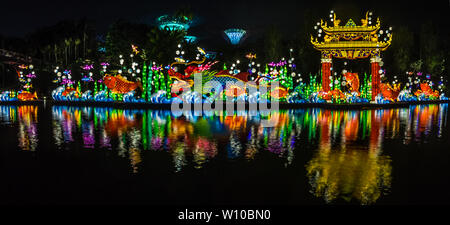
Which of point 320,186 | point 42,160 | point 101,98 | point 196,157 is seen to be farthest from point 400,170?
point 101,98

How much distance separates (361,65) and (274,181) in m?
31.3

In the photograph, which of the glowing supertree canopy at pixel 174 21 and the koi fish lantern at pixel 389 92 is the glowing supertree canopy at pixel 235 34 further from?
the koi fish lantern at pixel 389 92

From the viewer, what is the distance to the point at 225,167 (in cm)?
629

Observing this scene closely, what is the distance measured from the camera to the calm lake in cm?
482

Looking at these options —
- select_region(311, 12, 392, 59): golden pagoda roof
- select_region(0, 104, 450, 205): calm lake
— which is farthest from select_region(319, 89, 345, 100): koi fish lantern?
select_region(0, 104, 450, 205): calm lake

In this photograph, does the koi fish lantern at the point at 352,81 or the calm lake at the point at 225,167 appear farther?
the koi fish lantern at the point at 352,81

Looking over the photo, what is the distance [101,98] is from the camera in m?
26.8

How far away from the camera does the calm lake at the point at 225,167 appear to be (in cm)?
482

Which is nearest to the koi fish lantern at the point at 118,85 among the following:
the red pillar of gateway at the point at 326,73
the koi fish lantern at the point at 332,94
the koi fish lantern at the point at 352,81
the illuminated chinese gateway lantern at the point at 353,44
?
the illuminated chinese gateway lantern at the point at 353,44

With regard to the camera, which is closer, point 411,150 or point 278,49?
point 411,150

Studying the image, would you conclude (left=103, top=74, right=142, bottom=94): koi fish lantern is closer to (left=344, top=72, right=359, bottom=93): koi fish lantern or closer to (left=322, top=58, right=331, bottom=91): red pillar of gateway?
(left=322, top=58, right=331, bottom=91): red pillar of gateway

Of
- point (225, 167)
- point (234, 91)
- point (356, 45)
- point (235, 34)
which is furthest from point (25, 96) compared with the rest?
point (225, 167)

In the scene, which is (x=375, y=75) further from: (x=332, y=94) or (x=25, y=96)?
(x=25, y=96)
